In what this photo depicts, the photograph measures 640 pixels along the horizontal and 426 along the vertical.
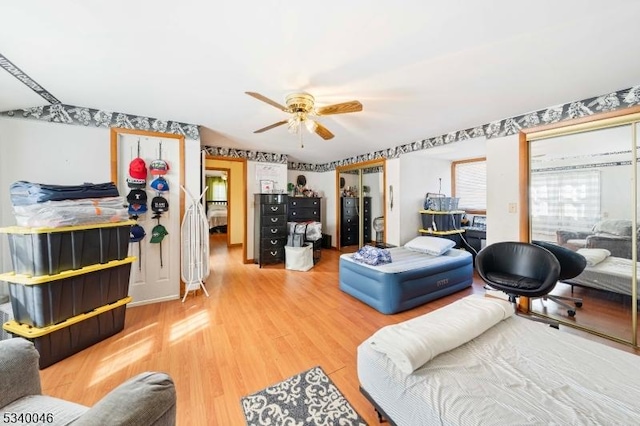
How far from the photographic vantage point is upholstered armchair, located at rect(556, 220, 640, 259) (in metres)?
2.14

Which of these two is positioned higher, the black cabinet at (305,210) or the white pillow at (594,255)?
the black cabinet at (305,210)

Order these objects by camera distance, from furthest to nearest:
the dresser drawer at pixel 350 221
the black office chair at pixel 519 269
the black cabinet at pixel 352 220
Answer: the dresser drawer at pixel 350 221, the black cabinet at pixel 352 220, the black office chair at pixel 519 269

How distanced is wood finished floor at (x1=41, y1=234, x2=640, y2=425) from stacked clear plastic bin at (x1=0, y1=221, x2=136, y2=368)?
0.54 feet

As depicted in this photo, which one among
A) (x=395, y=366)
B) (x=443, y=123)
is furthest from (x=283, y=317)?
(x=443, y=123)

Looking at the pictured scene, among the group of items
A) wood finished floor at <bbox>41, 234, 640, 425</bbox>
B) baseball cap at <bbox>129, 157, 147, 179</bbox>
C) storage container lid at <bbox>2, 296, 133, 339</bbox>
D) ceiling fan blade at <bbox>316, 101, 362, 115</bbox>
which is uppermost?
ceiling fan blade at <bbox>316, 101, 362, 115</bbox>

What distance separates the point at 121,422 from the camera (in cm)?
64

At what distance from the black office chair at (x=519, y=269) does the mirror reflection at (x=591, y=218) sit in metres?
0.40

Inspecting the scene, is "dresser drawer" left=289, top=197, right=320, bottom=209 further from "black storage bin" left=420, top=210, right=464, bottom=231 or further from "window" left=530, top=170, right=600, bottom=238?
"window" left=530, top=170, right=600, bottom=238

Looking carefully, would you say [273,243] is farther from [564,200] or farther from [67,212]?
[564,200]

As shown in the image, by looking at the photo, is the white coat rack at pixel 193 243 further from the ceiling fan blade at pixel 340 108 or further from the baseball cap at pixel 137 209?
the ceiling fan blade at pixel 340 108

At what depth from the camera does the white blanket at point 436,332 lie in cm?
111

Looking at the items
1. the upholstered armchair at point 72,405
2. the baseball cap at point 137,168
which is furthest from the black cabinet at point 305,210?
the upholstered armchair at point 72,405

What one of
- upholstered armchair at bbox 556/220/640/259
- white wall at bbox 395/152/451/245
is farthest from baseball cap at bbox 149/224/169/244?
upholstered armchair at bbox 556/220/640/259

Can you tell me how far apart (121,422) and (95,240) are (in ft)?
6.36
